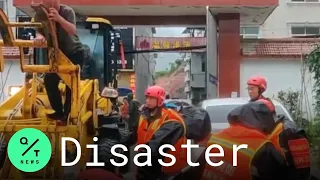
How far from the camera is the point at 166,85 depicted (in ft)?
9.08

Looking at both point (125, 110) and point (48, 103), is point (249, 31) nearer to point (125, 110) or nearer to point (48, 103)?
point (125, 110)

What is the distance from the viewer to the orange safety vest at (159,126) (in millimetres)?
2521

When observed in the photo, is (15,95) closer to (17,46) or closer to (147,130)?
(17,46)

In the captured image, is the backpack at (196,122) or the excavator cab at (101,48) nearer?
the backpack at (196,122)

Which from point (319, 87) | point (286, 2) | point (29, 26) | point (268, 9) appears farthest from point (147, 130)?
point (268, 9)

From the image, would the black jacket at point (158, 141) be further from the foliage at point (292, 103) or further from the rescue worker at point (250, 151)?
the foliage at point (292, 103)

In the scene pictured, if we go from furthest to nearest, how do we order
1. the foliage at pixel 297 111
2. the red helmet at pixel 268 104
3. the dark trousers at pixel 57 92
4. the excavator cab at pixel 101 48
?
the excavator cab at pixel 101 48 < the dark trousers at pixel 57 92 < the foliage at pixel 297 111 < the red helmet at pixel 268 104

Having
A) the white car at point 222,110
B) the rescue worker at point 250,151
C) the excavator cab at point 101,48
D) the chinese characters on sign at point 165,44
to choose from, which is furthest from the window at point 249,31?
the rescue worker at point 250,151

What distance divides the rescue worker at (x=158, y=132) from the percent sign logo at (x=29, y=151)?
336mm

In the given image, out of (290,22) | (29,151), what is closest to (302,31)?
(290,22)

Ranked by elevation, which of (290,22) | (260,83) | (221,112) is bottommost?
(221,112)

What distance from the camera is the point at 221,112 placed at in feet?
9.27

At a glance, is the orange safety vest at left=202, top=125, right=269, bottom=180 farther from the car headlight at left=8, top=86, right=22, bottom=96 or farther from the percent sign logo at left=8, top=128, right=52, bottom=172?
the car headlight at left=8, top=86, right=22, bottom=96

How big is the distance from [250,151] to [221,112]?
0.40m
